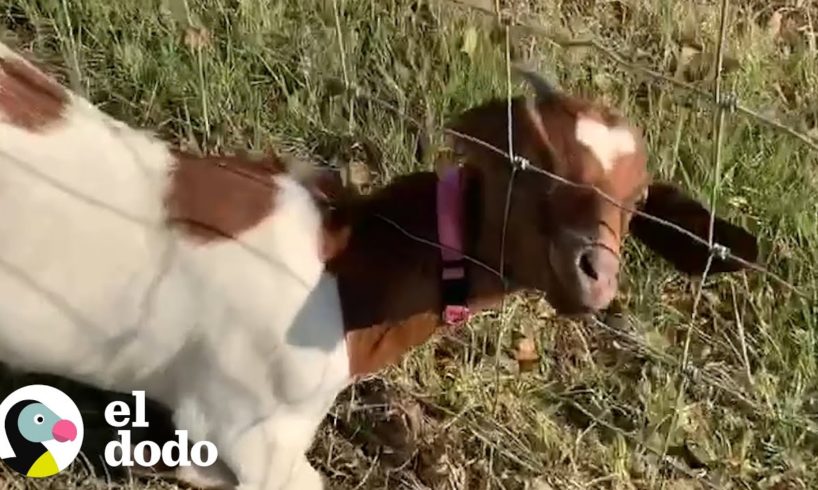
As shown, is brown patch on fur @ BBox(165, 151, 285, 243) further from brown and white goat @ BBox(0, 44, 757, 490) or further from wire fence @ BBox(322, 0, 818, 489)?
wire fence @ BBox(322, 0, 818, 489)

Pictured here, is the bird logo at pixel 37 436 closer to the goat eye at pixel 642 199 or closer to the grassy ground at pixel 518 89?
the grassy ground at pixel 518 89

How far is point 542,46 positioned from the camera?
309cm

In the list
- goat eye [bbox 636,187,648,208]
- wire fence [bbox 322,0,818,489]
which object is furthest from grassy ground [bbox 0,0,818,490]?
goat eye [bbox 636,187,648,208]

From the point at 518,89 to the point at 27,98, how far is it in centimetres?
107

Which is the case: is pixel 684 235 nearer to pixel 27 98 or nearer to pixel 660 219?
pixel 660 219

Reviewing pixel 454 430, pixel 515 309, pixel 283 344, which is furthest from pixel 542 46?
pixel 283 344

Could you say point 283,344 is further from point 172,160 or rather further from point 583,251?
point 583,251

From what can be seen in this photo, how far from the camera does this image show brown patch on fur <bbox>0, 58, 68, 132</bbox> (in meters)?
2.25

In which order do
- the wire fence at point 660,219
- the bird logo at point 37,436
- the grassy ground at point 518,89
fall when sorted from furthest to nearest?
the grassy ground at point 518,89 → the bird logo at point 37,436 → the wire fence at point 660,219

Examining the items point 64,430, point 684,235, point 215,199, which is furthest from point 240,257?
point 684,235

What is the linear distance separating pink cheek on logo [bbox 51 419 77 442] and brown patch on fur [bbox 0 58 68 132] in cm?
56

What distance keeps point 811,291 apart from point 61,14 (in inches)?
66.6

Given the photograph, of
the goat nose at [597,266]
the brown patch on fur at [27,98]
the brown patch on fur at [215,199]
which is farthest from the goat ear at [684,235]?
the brown patch on fur at [27,98]

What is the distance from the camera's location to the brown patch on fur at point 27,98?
2.25m
